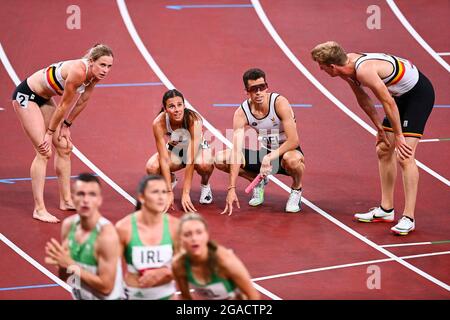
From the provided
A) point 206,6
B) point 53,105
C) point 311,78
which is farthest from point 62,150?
point 206,6

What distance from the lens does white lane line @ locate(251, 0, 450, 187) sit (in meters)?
9.95

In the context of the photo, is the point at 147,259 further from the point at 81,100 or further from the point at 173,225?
the point at 81,100

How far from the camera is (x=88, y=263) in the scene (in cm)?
606

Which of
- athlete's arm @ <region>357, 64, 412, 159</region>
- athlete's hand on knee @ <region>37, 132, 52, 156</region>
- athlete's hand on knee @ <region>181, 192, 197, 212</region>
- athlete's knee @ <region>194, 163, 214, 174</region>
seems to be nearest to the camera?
athlete's arm @ <region>357, 64, 412, 159</region>

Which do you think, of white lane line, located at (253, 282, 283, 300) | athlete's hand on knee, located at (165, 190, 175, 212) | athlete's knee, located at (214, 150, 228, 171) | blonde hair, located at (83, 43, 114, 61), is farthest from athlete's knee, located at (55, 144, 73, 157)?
white lane line, located at (253, 282, 283, 300)

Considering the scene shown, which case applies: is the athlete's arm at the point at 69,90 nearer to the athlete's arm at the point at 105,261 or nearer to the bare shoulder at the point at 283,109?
the bare shoulder at the point at 283,109

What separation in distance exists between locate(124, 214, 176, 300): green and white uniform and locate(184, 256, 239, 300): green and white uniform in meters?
0.29

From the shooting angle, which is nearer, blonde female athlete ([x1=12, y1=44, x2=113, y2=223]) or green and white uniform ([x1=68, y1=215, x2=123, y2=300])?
green and white uniform ([x1=68, y1=215, x2=123, y2=300])

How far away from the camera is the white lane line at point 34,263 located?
7.53 meters

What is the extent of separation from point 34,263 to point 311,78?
16.8 ft

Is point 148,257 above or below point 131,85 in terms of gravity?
below

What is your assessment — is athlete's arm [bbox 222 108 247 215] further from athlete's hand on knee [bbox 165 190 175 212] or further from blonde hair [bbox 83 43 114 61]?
blonde hair [bbox 83 43 114 61]

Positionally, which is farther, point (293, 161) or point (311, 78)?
point (311, 78)

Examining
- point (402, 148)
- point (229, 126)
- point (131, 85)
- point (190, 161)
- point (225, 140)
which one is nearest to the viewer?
point (402, 148)
